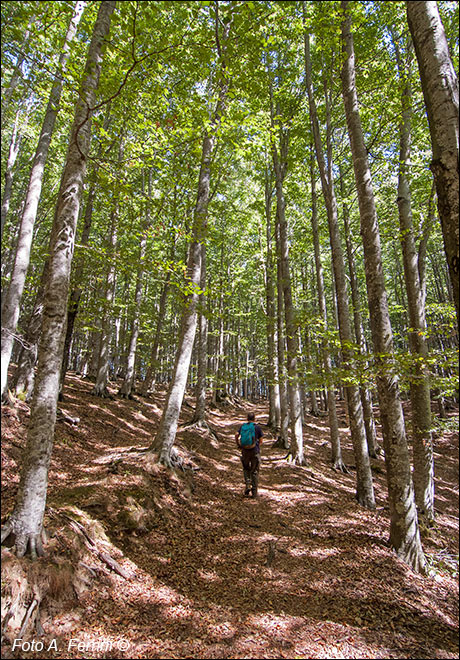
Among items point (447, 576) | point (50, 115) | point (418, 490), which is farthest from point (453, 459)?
point (50, 115)

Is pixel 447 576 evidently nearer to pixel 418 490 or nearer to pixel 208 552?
pixel 418 490

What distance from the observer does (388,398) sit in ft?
17.2

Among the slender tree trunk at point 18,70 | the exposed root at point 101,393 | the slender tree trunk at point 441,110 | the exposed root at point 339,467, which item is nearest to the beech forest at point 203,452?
the slender tree trunk at point 441,110

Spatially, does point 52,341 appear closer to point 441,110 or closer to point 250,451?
point 441,110

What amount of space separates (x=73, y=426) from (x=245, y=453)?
5232mm

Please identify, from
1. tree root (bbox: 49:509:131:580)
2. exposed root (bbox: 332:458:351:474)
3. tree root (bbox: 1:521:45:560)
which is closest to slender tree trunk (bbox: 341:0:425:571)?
tree root (bbox: 49:509:131:580)

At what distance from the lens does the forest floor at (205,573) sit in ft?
10.2

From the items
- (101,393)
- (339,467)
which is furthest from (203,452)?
(101,393)

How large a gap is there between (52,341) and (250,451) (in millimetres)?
5314

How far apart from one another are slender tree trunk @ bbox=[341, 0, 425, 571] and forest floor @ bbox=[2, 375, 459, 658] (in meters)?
0.41

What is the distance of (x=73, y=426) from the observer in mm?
9117

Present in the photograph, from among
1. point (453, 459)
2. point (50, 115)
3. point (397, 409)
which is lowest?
point (453, 459)

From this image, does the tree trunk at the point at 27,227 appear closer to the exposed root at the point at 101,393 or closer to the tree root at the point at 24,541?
the tree root at the point at 24,541

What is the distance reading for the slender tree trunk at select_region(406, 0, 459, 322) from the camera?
2.27 m
